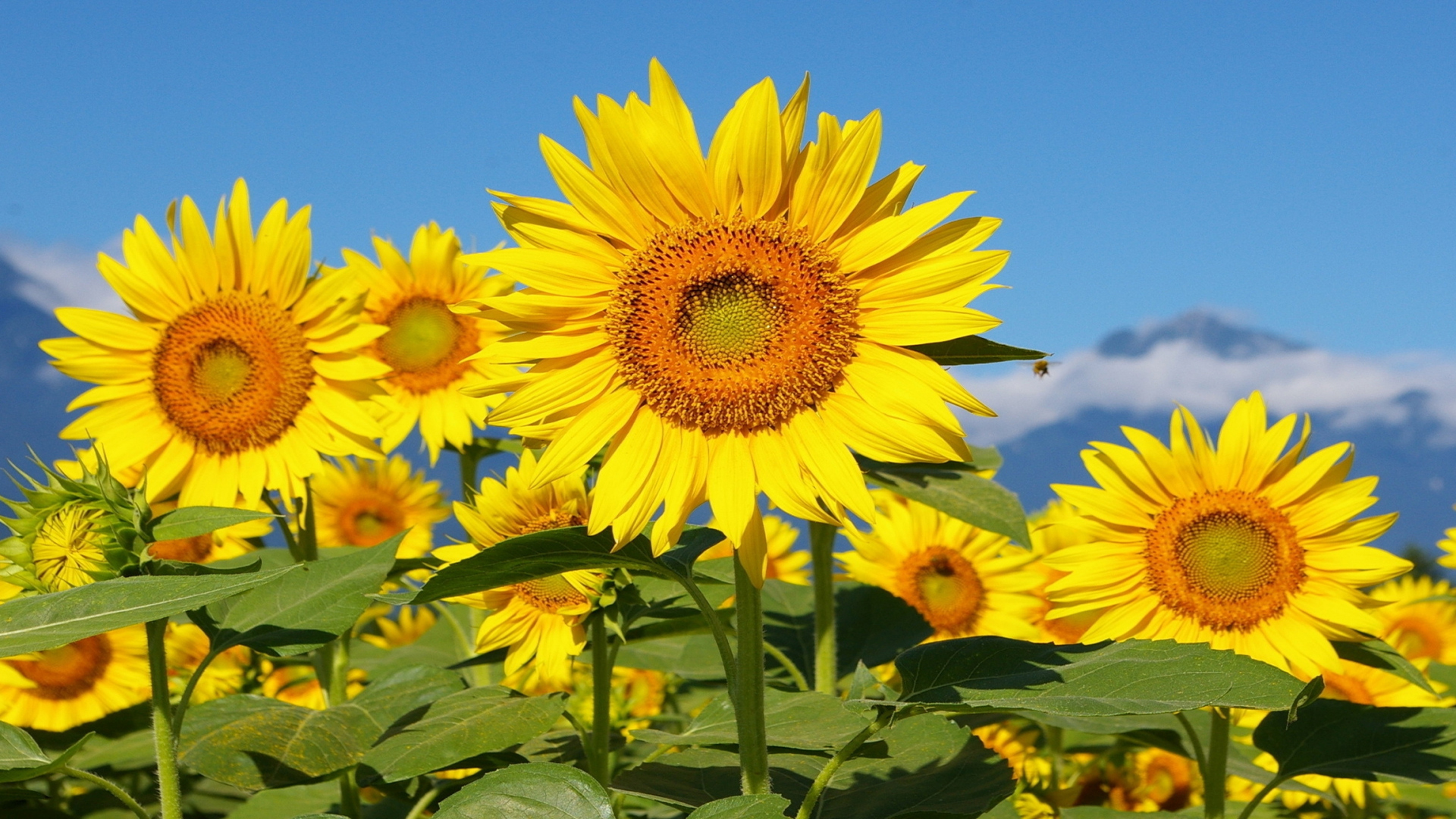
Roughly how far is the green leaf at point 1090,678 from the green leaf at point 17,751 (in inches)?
56.2

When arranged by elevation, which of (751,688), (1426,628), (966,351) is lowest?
(751,688)

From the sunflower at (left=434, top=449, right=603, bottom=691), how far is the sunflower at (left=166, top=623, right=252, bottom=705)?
52.7 inches

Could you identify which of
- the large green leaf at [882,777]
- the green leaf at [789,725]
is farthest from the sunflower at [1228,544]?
the green leaf at [789,725]

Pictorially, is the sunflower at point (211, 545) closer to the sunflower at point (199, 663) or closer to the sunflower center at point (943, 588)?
the sunflower at point (199, 663)

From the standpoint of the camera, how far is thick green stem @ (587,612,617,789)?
101 inches

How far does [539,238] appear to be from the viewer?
1.97m

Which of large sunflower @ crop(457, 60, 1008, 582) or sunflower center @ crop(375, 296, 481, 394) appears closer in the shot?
large sunflower @ crop(457, 60, 1008, 582)

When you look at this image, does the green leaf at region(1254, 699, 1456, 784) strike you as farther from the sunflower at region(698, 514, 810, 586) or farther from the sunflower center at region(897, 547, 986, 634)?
the sunflower at region(698, 514, 810, 586)

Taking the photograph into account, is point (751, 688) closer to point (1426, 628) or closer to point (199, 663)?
point (199, 663)

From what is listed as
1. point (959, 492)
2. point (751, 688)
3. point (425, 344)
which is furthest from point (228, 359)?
point (751, 688)

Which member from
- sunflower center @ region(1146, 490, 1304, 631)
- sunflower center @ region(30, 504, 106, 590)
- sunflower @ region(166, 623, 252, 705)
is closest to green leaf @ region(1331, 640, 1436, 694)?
sunflower center @ region(1146, 490, 1304, 631)

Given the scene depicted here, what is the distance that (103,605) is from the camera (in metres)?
1.80

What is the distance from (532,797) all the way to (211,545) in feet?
8.06

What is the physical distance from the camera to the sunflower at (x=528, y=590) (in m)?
2.64
